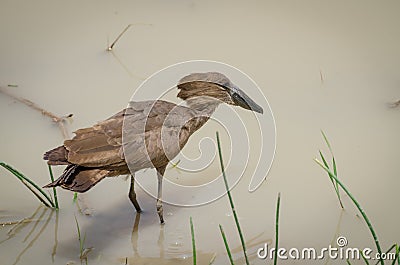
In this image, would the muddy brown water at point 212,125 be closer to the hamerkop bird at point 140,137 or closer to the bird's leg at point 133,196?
the bird's leg at point 133,196

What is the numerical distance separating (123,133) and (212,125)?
1.04m

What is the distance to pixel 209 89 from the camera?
3725mm

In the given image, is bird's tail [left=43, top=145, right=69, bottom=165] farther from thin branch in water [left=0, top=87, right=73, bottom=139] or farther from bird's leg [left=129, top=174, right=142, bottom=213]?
thin branch in water [left=0, top=87, right=73, bottom=139]

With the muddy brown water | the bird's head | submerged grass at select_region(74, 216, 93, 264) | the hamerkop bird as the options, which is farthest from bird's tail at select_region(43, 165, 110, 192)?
the bird's head

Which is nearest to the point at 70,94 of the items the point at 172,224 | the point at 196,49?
the point at 196,49

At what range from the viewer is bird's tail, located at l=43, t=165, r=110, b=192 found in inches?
130

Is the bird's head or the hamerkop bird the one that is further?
the bird's head

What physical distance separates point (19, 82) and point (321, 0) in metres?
2.47

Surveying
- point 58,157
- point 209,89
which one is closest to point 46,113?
point 58,157

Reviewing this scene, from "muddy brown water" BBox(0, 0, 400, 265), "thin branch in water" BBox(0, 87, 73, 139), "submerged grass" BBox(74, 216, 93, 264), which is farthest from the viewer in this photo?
"thin branch in water" BBox(0, 87, 73, 139)

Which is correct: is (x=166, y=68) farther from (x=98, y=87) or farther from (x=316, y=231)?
(x=316, y=231)

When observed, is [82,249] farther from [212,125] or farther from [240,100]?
[212,125]

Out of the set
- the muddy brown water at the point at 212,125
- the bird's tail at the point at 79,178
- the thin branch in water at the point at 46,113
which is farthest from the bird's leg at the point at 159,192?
the thin branch in water at the point at 46,113

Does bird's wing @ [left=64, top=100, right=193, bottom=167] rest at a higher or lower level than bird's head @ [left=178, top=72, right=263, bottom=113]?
lower
